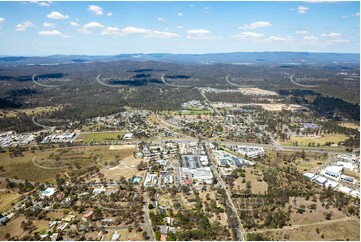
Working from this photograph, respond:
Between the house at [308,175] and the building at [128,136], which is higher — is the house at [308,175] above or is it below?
below

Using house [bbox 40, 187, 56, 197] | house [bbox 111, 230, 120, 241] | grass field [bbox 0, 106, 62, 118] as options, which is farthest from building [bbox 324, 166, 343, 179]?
grass field [bbox 0, 106, 62, 118]

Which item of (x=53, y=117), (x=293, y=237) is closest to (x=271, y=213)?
(x=293, y=237)

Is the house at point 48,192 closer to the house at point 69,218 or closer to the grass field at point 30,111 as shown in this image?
the house at point 69,218

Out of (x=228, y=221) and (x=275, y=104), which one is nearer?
(x=228, y=221)

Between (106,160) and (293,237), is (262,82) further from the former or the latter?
(293,237)

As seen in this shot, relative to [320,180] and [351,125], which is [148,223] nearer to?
[320,180]

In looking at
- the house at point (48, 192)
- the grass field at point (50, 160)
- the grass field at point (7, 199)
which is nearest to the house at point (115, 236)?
the house at point (48, 192)

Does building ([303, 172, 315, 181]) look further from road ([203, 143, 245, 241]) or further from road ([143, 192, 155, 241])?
road ([143, 192, 155, 241])
